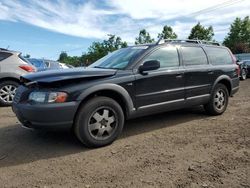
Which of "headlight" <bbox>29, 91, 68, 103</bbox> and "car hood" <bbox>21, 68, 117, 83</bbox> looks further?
"car hood" <bbox>21, 68, 117, 83</bbox>

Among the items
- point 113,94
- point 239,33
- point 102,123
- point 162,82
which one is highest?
point 239,33

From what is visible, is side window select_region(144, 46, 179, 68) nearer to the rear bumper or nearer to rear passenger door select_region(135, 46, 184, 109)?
rear passenger door select_region(135, 46, 184, 109)

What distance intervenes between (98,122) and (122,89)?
0.67 m

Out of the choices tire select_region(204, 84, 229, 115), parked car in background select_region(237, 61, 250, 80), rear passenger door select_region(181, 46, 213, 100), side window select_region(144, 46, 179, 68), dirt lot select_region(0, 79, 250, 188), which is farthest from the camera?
parked car in background select_region(237, 61, 250, 80)

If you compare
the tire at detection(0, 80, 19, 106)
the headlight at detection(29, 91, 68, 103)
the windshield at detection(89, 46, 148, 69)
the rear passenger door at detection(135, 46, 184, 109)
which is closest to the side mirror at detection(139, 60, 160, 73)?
the rear passenger door at detection(135, 46, 184, 109)

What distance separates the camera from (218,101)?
691 centimetres

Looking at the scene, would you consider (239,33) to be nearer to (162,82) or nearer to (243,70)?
(243,70)

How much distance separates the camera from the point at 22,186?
3.52m

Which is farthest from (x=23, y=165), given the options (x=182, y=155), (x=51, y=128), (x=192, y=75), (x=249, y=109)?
(x=249, y=109)

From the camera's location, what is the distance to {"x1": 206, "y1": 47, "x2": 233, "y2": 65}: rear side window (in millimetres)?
6850

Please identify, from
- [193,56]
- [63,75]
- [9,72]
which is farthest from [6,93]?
[193,56]

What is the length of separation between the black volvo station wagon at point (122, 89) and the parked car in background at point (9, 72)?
340 centimetres

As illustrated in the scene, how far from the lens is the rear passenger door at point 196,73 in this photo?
612cm

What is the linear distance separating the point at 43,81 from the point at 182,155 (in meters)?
2.21
